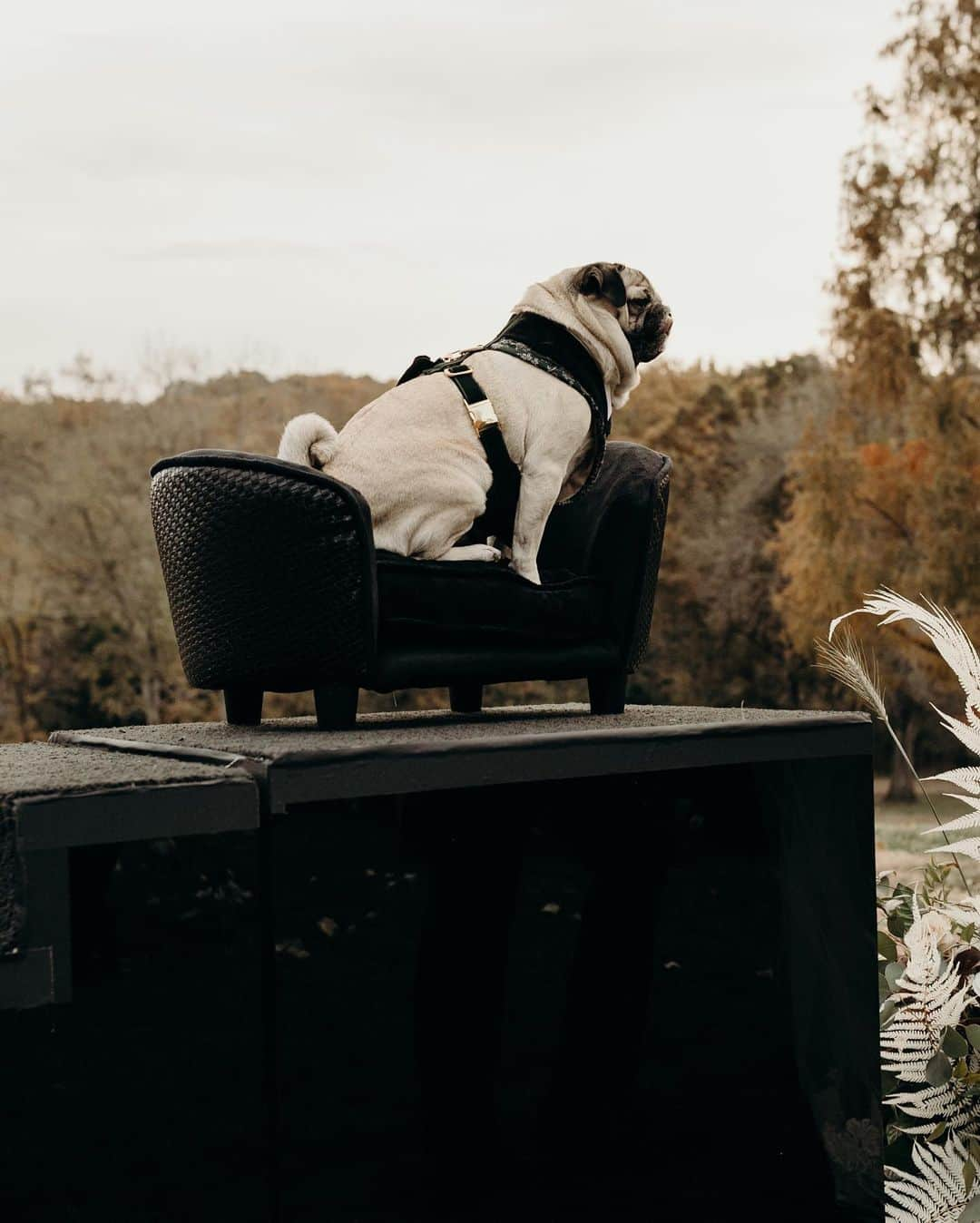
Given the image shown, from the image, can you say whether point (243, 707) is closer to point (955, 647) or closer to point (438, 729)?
point (438, 729)

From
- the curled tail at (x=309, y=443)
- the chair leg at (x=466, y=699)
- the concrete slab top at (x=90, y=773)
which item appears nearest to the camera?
the concrete slab top at (x=90, y=773)

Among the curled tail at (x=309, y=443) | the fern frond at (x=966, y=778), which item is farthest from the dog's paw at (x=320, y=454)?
the fern frond at (x=966, y=778)

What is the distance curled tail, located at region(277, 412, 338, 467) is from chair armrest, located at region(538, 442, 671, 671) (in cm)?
51

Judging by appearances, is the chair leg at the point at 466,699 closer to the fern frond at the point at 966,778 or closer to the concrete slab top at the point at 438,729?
the concrete slab top at the point at 438,729

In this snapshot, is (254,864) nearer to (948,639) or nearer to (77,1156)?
(77,1156)

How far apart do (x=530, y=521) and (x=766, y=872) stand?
0.80 meters

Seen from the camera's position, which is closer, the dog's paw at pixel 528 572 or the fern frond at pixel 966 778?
the fern frond at pixel 966 778

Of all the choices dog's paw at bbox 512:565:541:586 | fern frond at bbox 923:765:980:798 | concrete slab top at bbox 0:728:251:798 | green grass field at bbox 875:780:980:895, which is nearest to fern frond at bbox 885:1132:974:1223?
fern frond at bbox 923:765:980:798

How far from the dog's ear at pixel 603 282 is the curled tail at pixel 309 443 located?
580 mm

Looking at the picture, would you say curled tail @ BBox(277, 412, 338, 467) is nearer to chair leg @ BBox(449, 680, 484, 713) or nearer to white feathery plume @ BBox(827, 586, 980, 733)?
chair leg @ BBox(449, 680, 484, 713)

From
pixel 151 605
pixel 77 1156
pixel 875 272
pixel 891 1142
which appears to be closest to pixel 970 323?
pixel 875 272

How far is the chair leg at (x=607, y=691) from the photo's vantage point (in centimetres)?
282

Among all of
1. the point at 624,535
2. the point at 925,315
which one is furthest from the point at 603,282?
the point at 925,315

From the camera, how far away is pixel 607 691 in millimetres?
2846
